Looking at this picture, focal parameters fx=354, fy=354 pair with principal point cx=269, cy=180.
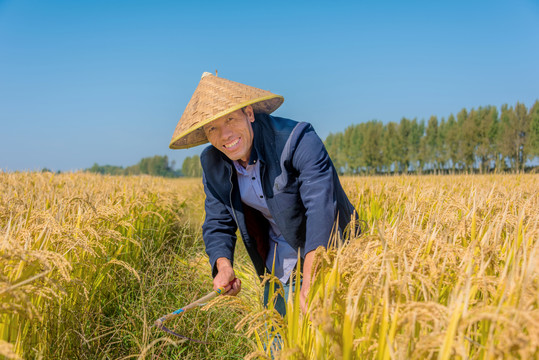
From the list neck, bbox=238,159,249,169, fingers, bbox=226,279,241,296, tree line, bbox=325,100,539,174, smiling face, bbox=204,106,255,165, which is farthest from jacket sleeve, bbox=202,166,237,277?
tree line, bbox=325,100,539,174

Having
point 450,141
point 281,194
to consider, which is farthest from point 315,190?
point 450,141

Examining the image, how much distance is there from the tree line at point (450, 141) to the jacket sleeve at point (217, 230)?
3891 centimetres

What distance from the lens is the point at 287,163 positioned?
2.29 metres

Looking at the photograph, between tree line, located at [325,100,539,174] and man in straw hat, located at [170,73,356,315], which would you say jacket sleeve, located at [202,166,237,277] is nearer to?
man in straw hat, located at [170,73,356,315]

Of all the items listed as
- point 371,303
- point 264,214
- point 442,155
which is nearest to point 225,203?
point 264,214

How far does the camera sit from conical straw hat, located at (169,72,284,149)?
2.14 meters

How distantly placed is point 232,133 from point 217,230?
75 centimetres

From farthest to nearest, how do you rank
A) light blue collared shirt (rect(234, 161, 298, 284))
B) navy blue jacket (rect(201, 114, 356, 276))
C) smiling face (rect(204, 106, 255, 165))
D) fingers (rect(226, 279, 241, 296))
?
1. light blue collared shirt (rect(234, 161, 298, 284))
2. smiling face (rect(204, 106, 255, 165))
3. fingers (rect(226, 279, 241, 296))
4. navy blue jacket (rect(201, 114, 356, 276))

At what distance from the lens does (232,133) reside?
230 centimetres

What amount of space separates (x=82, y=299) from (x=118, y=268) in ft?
3.08

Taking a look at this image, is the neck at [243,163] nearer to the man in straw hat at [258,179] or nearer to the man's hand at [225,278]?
the man in straw hat at [258,179]

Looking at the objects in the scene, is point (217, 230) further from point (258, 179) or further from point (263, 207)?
point (258, 179)

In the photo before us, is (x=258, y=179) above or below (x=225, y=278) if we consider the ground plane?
above

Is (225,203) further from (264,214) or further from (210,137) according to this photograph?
(210,137)
